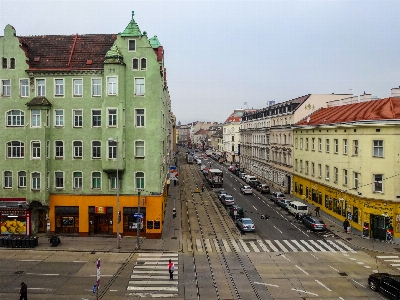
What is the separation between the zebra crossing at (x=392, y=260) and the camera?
108 ft

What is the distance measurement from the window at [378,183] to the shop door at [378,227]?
288 cm

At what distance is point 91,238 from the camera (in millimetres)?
41562

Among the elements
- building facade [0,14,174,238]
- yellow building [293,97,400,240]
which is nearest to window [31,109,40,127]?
building facade [0,14,174,238]

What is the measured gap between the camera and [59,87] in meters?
42.9

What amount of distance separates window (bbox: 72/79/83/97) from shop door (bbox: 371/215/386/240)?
1404 inches

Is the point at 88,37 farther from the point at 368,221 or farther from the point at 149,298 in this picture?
the point at 368,221

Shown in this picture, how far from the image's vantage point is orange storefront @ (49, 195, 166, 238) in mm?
41844

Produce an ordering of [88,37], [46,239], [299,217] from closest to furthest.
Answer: [46,239]
[88,37]
[299,217]

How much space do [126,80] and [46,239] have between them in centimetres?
1938

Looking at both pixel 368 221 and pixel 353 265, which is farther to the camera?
pixel 368 221

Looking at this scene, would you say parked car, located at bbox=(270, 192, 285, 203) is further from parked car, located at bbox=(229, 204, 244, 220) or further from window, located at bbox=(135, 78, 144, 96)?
window, located at bbox=(135, 78, 144, 96)

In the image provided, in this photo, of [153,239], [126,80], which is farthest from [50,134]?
[153,239]

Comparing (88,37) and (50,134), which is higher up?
(88,37)

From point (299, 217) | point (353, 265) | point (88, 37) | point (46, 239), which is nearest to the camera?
point (353, 265)
